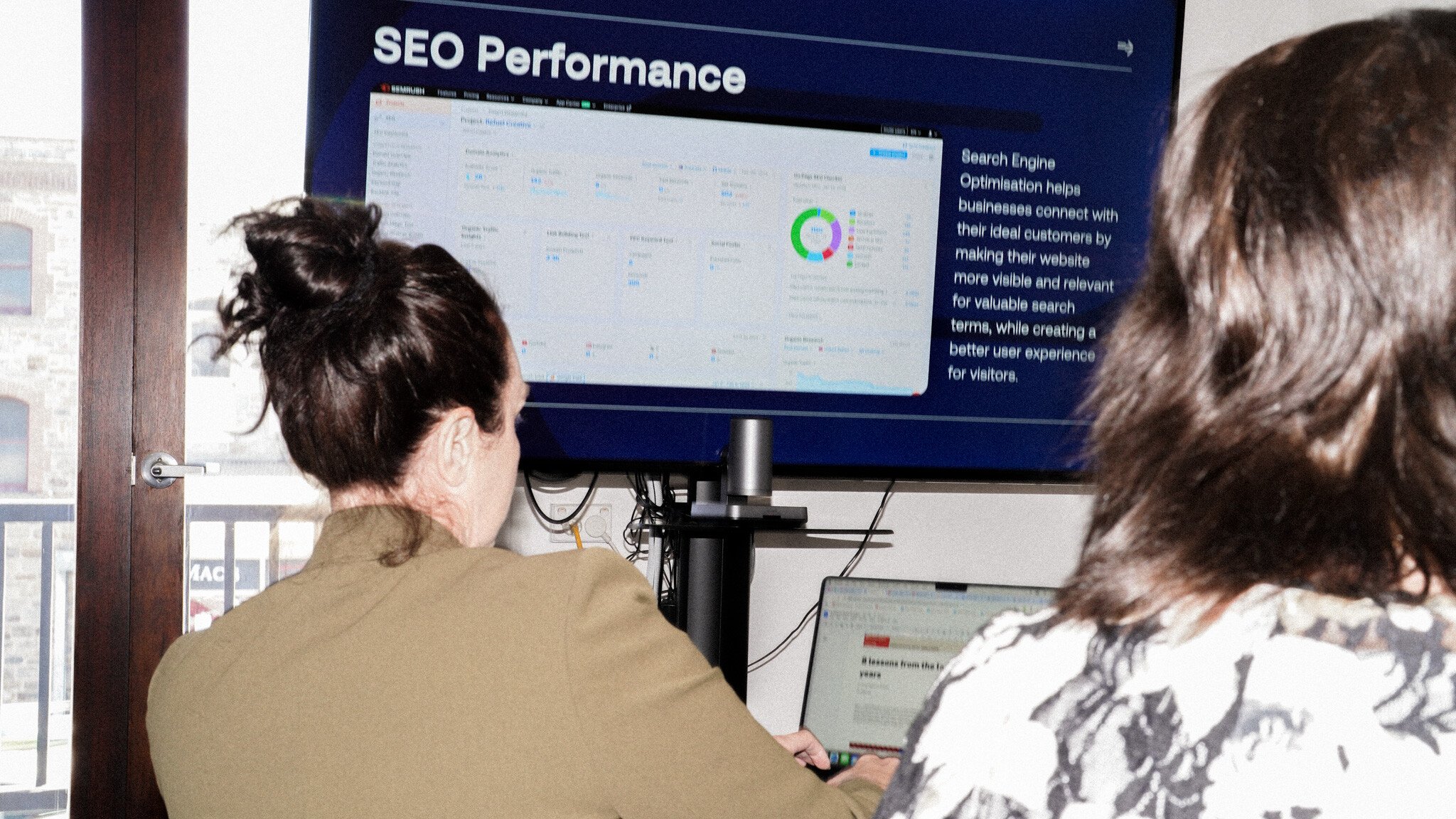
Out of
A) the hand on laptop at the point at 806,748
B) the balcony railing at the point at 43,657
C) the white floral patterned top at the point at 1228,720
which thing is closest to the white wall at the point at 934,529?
the hand on laptop at the point at 806,748

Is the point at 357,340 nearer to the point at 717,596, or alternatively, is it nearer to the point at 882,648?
the point at 717,596

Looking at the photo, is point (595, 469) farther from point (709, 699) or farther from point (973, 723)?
point (973, 723)

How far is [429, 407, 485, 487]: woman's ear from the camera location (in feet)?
4.45

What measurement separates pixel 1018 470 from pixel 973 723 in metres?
1.87

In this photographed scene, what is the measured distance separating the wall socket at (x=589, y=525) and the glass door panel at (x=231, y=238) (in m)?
0.47

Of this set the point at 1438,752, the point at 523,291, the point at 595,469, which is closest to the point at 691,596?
the point at 595,469

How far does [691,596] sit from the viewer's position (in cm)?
222

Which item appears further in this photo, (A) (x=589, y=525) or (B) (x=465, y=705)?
(A) (x=589, y=525)

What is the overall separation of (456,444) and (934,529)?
1.39 m

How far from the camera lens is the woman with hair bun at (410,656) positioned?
106 cm

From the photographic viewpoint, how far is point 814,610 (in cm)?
245

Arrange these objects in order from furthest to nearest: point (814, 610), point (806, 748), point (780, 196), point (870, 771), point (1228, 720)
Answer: point (814, 610), point (780, 196), point (806, 748), point (870, 771), point (1228, 720)

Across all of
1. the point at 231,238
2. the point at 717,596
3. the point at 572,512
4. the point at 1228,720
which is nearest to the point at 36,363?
the point at 231,238

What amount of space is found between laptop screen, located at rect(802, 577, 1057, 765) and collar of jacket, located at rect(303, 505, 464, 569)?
46.6 inches
